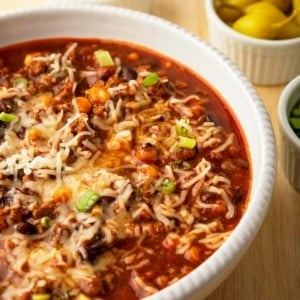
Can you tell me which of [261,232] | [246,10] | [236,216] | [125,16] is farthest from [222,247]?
[246,10]

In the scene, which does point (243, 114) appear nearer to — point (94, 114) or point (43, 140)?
point (94, 114)

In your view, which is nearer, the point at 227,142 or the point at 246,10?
the point at 227,142

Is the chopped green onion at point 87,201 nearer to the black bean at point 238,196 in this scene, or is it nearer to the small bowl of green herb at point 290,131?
the black bean at point 238,196

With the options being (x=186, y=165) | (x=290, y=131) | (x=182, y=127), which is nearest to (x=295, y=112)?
(x=290, y=131)

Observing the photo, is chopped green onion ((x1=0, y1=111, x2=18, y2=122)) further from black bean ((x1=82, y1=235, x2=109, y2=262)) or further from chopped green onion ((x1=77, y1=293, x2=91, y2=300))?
chopped green onion ((x1=77, y1=293, x2=91, y2=300))

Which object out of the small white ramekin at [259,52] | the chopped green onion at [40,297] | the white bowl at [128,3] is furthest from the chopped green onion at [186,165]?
the white bowl at [128,3]

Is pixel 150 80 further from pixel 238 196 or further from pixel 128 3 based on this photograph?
pixel 128 3

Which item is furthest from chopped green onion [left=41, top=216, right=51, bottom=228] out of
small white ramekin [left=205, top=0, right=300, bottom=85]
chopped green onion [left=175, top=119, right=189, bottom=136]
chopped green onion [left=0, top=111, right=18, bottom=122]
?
small white ramekin [left=205, top=0, right=300, bottom=85]
